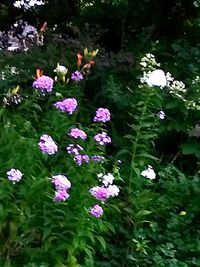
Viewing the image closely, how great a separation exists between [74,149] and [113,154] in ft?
3.47

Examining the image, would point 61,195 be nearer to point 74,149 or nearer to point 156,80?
point 74,149

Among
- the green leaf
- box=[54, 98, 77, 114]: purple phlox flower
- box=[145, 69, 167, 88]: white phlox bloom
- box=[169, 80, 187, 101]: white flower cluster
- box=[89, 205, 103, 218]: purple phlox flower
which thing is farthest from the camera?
box=[169, 80, 187, 101]: white flower cluster

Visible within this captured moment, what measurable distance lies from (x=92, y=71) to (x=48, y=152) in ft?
6.19

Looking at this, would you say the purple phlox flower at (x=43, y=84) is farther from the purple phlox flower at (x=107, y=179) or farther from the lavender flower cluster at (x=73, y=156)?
the purple phlox flower at (x=107, y=179)

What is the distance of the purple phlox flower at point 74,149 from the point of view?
4031 mm

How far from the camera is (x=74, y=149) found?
4.04m

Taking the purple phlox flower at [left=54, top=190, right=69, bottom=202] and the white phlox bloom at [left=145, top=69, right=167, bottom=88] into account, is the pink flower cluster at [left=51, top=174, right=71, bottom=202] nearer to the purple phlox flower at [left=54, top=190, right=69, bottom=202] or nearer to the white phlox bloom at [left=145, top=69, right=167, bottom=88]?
the purple phlox flower at [left=54, top=190, right=69, bottom=202]

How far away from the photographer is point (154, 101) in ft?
14.9

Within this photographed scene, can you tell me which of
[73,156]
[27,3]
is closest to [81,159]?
[73,156]

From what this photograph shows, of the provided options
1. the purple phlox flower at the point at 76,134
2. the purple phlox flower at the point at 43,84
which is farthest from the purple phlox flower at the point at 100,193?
the purple phlox flower at the point at 43,84

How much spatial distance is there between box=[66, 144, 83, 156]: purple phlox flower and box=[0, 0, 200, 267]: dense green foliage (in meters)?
0.06

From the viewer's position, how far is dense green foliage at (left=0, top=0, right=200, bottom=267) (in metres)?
3.72

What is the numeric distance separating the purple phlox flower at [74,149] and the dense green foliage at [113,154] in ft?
0.19

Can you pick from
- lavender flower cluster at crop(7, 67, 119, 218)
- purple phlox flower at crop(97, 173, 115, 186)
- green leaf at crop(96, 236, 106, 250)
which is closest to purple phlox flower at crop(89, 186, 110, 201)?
lavender flower cluster at crop(7, 67, 119, 218)
